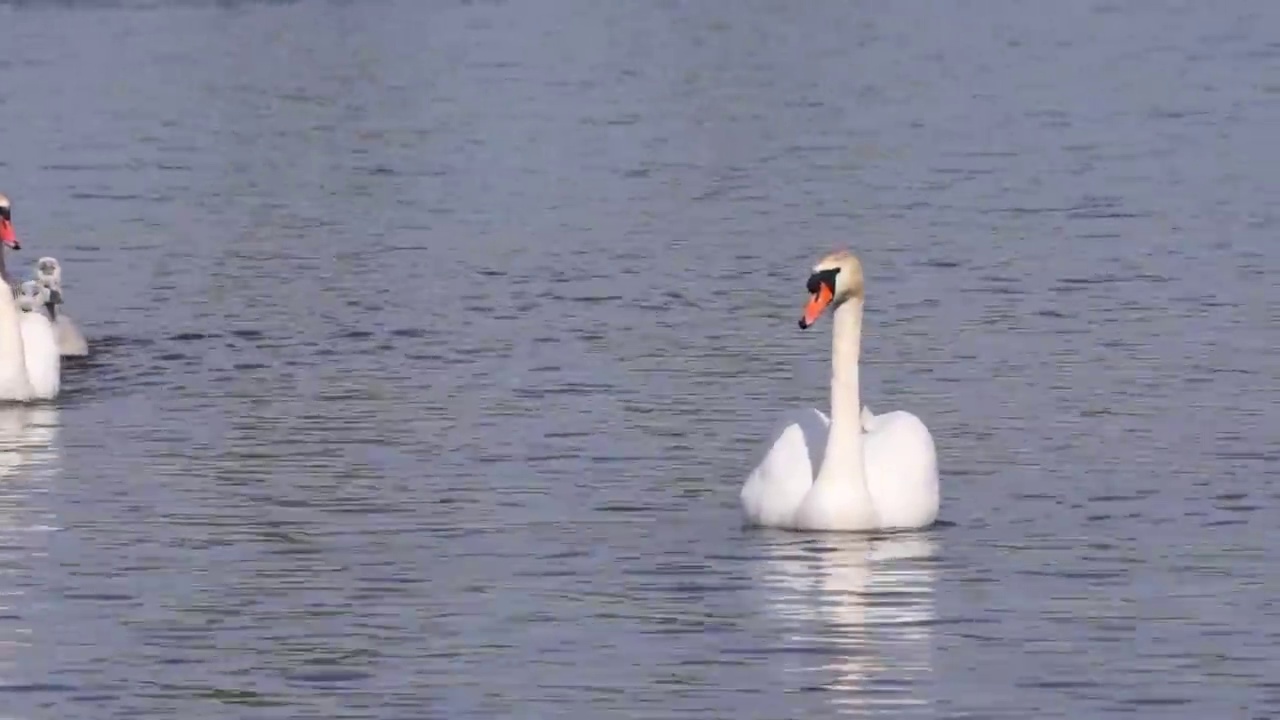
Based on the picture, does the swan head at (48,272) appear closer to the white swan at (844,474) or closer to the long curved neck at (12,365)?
the long curved neck at (12,365)

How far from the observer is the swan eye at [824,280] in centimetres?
1508

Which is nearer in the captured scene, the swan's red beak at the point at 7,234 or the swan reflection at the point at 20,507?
the swan reflection at the point at 20,507

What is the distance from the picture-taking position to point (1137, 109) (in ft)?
118

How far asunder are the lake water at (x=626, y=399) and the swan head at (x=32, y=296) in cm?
51

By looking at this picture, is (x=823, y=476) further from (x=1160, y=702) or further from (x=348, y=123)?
(x=348, y=123)

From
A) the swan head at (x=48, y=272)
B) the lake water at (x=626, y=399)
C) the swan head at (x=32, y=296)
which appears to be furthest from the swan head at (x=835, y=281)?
the swan head at (x=48, y=272)

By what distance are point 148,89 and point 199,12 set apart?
1267 cm

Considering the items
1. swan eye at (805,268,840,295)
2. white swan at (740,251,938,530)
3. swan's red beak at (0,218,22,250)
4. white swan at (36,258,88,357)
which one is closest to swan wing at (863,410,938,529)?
white swan at (740,251,938,530)

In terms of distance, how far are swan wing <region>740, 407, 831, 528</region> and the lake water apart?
14cm

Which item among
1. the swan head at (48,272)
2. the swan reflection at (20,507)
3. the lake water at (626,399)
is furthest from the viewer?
the swan head at (48,272)

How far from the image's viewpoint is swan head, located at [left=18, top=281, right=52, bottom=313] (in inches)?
848

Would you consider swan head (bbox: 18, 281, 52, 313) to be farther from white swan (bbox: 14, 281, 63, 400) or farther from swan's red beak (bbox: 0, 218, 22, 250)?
white swan (bbox: 14, 281, 63, 400)

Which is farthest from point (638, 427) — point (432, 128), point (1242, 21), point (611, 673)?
point (1242, 21)

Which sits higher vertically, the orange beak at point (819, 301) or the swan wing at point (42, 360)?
the orange beak at point (819, 301)
